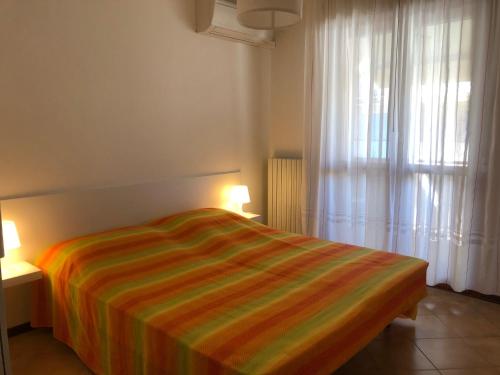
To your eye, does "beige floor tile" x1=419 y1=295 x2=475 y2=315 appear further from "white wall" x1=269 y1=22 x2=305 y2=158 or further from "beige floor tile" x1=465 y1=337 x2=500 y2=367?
"white wall" x1=269 y1=22 x2=305 y2=158

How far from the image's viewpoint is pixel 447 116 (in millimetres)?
3000

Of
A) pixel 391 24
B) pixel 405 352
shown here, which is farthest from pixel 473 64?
pixel 405 352

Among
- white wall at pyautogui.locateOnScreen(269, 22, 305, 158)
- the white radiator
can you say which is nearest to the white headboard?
the white radiator

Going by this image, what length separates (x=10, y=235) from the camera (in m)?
2.27

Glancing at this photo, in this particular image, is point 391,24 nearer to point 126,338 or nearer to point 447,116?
point 447,116

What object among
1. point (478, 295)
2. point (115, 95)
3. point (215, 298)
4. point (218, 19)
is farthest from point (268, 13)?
point (478, 295)

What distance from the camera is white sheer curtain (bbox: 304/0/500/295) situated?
2883 millimetres

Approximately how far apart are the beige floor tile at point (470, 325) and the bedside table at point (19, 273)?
2.68 m

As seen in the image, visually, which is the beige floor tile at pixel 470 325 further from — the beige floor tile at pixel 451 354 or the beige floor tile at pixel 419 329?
the beige floor tile at pixel 451 354

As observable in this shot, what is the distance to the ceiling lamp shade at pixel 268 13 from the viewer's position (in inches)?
76.0

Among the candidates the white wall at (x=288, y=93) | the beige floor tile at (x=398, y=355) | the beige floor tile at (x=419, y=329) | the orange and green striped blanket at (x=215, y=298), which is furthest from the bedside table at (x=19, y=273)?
the white wall at (x=288, y=93)

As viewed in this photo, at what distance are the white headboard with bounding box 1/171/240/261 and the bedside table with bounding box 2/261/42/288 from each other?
98mm

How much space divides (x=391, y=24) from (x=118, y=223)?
8.95 feet

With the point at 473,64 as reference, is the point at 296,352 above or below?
below
